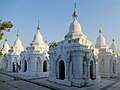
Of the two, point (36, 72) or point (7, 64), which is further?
point (7, 64)

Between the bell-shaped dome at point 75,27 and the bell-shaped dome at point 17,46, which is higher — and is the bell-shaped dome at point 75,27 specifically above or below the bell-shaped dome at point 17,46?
above

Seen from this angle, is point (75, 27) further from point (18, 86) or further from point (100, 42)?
point (100, 42)

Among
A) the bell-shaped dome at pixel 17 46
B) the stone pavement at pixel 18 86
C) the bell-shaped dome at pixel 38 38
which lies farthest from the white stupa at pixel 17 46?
the stone pavement at pixel 18 86

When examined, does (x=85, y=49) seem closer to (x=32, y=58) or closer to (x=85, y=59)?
(x=85, y=59)

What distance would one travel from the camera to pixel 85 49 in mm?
16734

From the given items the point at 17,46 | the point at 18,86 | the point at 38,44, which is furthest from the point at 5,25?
the point at 17,46

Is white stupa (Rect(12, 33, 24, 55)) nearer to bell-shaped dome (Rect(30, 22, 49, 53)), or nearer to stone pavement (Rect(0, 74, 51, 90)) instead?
bell-shaped dome (Rect(30, 22, 49, 53))

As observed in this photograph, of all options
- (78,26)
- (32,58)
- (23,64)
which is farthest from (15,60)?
(78,26)

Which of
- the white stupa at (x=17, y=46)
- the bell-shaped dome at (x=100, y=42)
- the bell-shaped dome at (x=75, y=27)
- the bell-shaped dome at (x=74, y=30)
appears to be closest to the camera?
the bell-shaped dome at (x=74, y=30)

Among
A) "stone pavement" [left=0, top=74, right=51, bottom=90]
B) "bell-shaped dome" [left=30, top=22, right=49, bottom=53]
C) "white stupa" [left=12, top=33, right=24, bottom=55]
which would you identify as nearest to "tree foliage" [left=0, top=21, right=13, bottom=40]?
"stone pavement" [left=0, top=74, right=51, bottom=90]

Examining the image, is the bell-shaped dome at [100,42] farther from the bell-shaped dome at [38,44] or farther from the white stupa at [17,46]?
the white stupa at [17,46]

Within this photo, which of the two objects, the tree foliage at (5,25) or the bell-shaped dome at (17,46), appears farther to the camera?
the bell-shaped dome at (17,46)

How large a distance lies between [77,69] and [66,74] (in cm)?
131

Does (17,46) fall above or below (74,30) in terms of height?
below
